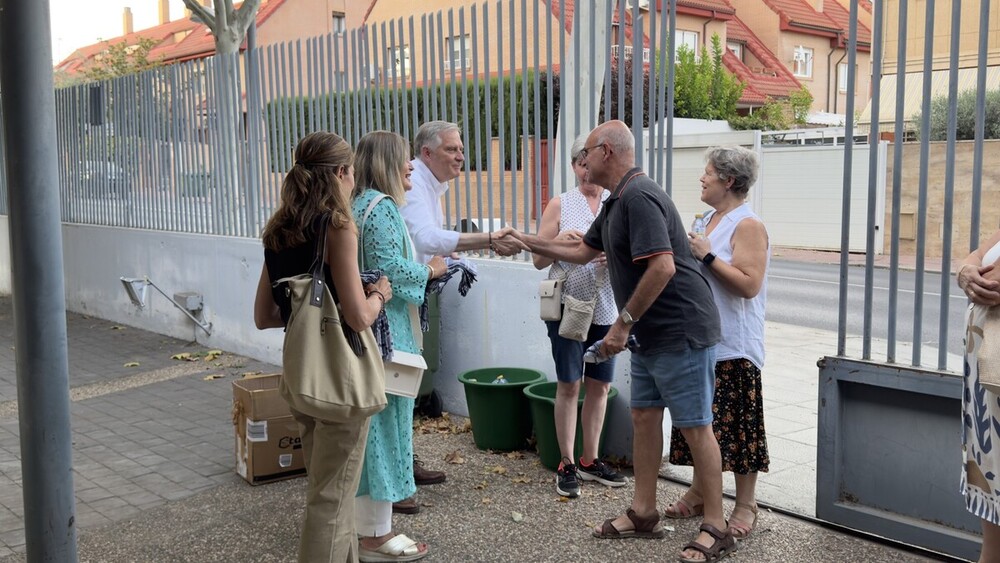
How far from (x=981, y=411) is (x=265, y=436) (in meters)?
3.59

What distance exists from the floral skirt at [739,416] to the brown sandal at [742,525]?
17 cm

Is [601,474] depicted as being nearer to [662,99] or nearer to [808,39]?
[662,99]

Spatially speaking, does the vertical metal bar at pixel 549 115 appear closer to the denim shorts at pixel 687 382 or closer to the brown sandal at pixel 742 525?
the denim shorts at pixel 687 382

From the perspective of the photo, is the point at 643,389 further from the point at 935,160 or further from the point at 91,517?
the point at 91,517

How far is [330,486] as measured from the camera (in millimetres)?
3539

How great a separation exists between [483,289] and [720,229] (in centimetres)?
244

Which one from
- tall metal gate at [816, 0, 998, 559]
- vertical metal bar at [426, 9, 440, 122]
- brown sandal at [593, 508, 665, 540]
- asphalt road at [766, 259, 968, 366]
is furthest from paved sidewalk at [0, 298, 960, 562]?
asphalt road at [766, 259, 968, 366]

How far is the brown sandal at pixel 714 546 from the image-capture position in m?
4.07

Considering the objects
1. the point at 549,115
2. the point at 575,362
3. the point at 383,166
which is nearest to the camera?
the point at 383,166

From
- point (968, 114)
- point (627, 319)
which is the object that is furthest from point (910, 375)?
point (968, 114)

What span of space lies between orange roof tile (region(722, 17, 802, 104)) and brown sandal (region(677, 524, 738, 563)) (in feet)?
120

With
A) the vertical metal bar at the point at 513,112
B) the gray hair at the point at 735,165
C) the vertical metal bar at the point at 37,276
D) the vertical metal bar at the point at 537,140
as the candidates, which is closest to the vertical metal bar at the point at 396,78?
the vertical metal bar at the point at 513,112

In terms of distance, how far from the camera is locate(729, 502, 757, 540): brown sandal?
432 cm

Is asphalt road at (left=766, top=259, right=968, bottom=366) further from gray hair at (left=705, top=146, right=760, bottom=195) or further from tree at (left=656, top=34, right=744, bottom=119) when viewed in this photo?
tree at (left=656, top=34, right=744, bottom=119)
